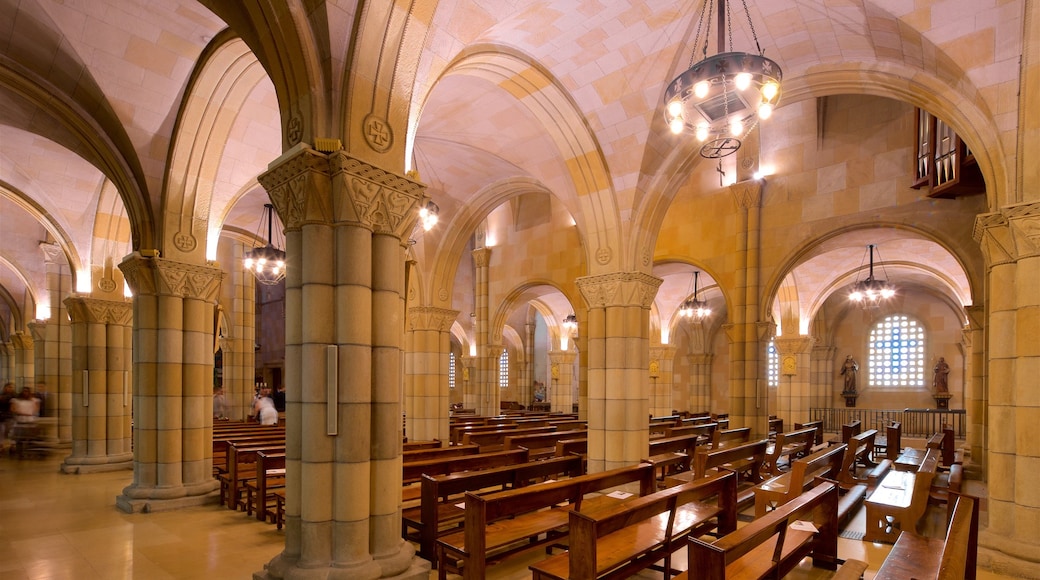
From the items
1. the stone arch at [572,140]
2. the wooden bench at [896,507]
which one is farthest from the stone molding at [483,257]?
the wooden bench at [896,507]

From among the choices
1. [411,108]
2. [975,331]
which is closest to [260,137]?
[411,108]

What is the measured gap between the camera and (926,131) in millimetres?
11094

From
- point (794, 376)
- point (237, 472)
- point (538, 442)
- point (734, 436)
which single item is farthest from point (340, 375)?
point (794, 376)

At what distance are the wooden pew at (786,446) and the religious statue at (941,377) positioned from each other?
12573 millimetres

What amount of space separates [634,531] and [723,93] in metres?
4.29

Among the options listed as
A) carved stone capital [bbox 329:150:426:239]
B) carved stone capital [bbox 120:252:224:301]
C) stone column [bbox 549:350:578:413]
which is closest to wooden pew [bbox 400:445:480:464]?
carved stone capital [bbox 120:252:224:301]

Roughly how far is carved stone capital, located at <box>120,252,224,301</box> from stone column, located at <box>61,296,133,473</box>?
3.24 meters

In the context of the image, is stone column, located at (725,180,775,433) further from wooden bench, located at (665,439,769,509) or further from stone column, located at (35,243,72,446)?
stone column, located at (35,243,72,446)

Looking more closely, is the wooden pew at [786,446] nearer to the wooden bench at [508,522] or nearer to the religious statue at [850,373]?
the wooden bench at [508,522]

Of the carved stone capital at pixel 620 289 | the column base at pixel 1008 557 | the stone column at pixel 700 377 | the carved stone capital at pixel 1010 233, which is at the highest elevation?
the carved stone capital at pixel 1010 233

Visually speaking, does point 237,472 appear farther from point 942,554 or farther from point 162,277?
point 942,554

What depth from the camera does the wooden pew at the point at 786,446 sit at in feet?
32.3

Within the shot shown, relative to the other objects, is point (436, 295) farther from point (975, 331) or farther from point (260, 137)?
point (975, 331)

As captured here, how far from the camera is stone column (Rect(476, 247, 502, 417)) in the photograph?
65.5 ft
